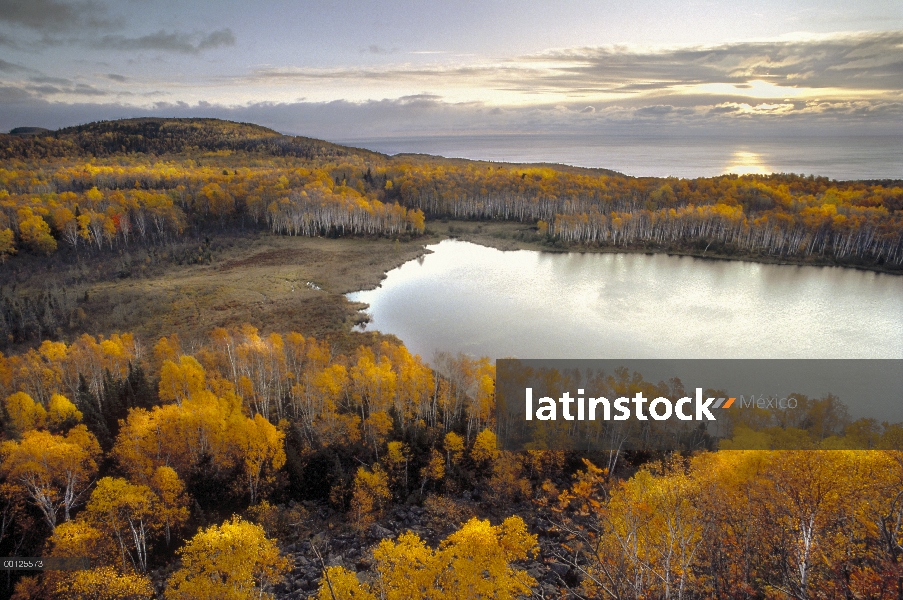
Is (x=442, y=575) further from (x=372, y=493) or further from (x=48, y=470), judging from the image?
(x=48, y=470)

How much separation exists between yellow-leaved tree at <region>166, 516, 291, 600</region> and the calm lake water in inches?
710

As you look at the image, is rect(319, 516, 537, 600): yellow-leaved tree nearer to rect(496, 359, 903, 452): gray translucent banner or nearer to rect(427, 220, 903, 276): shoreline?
rect(496, 359, 903, 452): gray translucent banner

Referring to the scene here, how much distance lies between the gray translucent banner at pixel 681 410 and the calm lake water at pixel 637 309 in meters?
4.66

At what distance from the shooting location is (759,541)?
13.7 m

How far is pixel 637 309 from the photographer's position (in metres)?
41.3

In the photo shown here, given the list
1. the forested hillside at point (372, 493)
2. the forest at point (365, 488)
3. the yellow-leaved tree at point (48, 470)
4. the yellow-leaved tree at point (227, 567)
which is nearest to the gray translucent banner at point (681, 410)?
the forest at point (365, 488)

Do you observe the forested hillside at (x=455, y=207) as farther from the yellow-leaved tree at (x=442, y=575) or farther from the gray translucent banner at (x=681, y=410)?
the yellow-leaved tree at (x=442, y=575)

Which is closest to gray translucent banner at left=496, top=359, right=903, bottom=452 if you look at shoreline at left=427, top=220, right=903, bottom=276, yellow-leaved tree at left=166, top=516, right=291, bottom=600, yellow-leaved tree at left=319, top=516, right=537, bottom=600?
yellow-leaved tree at left=319, top=516, right=537, bottom=600

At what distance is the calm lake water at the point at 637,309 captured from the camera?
110 feet

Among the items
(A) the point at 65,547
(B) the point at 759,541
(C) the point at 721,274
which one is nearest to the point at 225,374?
(A) the point at 65,547

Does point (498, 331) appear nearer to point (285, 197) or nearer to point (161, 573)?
point (161, 573)

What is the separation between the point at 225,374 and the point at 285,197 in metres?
52.8

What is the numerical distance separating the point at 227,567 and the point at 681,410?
20568 mm

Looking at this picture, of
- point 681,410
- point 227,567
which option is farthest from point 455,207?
point 227,567
